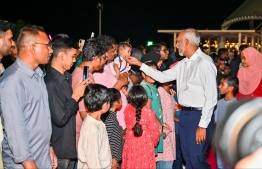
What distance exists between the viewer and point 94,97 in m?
4.62

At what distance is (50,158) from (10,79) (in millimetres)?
840

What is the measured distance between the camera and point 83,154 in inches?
177

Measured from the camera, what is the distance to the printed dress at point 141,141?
587cm

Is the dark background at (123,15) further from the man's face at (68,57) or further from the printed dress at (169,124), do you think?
the man's face at (68,57)

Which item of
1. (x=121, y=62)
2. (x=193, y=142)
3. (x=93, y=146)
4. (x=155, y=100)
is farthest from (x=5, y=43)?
(x=193, y=142)

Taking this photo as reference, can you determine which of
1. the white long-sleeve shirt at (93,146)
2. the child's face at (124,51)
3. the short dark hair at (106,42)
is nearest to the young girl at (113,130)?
the short dark hair at (106,42)

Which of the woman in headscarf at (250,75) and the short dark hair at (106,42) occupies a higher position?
the short dark hair at (106,42)

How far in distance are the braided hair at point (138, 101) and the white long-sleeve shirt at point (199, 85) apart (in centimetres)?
59

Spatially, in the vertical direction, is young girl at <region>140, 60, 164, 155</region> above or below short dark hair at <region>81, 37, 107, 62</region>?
below

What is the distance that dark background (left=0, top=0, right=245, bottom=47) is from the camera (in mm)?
44819

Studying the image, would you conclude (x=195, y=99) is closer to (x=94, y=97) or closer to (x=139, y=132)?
(x=139, y=132)

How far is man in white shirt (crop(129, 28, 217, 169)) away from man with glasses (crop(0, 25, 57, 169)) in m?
2.54

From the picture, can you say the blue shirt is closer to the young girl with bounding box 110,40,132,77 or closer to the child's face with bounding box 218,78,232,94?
the young girl with bounding box 110,40,132,77

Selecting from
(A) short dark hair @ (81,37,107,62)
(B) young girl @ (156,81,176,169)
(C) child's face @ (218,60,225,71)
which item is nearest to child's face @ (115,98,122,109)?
(A) short dark hair @ (81,37,107,62)
